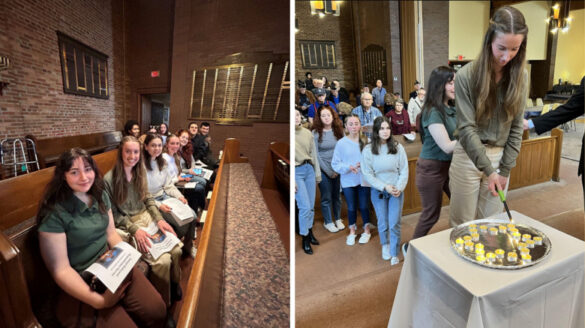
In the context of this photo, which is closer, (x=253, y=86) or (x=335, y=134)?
(x=253, y=86)

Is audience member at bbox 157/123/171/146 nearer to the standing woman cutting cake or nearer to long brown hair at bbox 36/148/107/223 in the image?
long brown hair at bbox 36/148/107/223

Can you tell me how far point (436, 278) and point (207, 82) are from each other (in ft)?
3.61

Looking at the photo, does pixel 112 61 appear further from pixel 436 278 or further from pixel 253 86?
pixel 436 278

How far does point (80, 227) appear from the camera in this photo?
53cm

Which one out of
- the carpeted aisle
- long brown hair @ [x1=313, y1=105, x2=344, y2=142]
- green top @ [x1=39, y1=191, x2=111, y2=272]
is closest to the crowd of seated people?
green top @ [x1=39, y1=191, x2=111, y2=272]

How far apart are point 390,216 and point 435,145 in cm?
41

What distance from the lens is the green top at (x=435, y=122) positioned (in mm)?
1319

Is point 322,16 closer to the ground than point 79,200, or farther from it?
farther from it

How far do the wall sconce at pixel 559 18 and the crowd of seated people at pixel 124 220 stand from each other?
1760 millimetres

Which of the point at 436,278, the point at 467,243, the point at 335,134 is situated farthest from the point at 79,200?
the point at 467,243

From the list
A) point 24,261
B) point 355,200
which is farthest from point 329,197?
point 24,261

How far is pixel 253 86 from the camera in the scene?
2.51 ft

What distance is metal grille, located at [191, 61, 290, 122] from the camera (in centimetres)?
70

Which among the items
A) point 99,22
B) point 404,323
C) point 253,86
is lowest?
point 404,323
